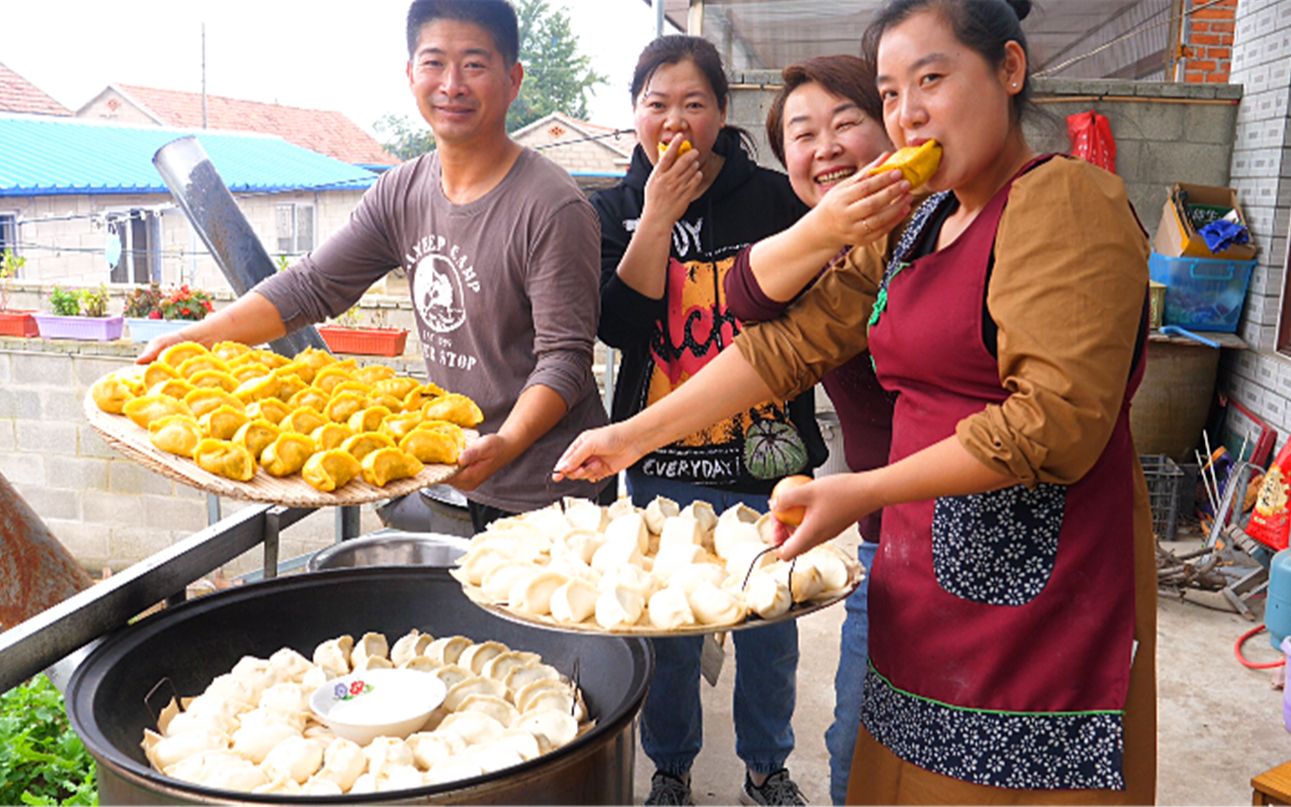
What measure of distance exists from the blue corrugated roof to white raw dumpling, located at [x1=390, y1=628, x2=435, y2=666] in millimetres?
9741

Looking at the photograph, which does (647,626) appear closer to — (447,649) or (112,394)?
(447,649)

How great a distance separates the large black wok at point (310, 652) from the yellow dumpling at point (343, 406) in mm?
325

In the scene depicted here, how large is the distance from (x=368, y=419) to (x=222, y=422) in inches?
11.1

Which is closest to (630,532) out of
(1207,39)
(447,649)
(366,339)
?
(447,649)

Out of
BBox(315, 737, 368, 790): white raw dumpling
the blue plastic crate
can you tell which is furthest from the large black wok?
the blue plastic crate

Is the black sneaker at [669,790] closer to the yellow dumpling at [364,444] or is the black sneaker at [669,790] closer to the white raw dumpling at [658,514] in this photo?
the white raw dumpling at [658,514]

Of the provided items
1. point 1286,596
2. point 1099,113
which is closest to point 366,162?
point 1099,113

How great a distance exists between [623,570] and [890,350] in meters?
0.52

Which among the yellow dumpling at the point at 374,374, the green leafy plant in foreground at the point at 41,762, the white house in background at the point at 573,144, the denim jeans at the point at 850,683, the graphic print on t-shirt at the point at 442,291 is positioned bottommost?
the green leafy plant in foreground at the point at 41,762

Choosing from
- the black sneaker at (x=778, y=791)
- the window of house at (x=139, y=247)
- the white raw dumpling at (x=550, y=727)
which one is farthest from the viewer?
the window of house at (x=139, y=247)

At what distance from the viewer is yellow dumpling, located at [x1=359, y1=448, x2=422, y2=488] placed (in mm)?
2016

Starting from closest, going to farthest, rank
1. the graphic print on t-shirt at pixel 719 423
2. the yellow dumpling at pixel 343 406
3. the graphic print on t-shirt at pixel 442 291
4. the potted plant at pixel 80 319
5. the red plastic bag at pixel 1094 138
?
1. the yellow dumpling at pixel 343 406
2. the graphic print on t-shirt at pixel 442 291
3. the graphic print on t-shirt at pixel 719 423
4. the red plastic bag at pixel 1094 138
5. the potted plant at pixel 80 319

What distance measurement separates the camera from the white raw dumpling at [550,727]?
1832 mm

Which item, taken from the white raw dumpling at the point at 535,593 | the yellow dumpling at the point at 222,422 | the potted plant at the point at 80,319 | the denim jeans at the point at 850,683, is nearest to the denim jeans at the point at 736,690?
the denim jeans at the point at 850,683
